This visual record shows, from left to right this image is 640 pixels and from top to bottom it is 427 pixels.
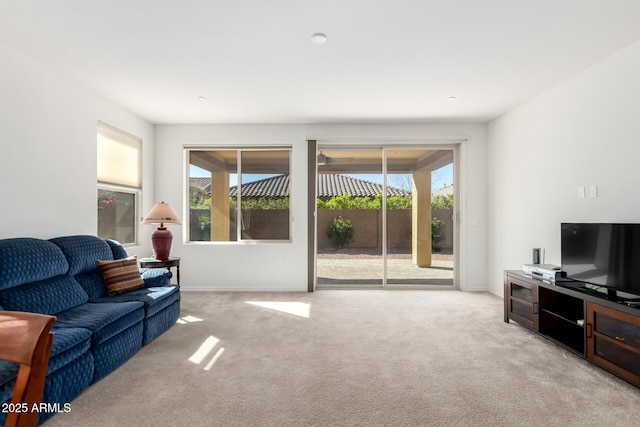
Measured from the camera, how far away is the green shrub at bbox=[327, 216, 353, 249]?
215 inches

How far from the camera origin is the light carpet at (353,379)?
78.0 inches

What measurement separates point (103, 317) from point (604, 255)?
3956 millimetres

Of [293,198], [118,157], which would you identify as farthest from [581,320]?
[118,157]

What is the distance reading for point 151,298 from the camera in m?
3.10

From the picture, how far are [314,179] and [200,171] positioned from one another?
1.86 m

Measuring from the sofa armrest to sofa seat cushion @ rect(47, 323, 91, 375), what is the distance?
1248mm

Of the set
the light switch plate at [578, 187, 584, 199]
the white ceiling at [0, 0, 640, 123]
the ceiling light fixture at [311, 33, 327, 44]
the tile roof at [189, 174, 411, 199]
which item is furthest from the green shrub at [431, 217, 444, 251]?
the ceiling light fixture at [311, 33, 327, 44]

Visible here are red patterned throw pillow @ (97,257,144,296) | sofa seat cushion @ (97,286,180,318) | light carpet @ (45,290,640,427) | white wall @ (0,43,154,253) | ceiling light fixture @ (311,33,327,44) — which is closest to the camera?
light carpet @ (45,290,640,427)

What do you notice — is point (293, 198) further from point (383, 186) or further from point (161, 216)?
point (161, 216)

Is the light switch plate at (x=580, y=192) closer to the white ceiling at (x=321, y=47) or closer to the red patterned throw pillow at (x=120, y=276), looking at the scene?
the white ceiling at (x=321, y=47)

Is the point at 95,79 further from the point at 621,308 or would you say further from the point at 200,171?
the point at 621,308

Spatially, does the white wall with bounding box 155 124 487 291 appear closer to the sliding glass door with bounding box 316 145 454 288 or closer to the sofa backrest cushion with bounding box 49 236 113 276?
the sliding glass door with bounding box 316 145 454 288

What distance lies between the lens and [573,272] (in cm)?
306

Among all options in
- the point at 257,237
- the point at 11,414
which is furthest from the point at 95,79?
the point at 11,414
